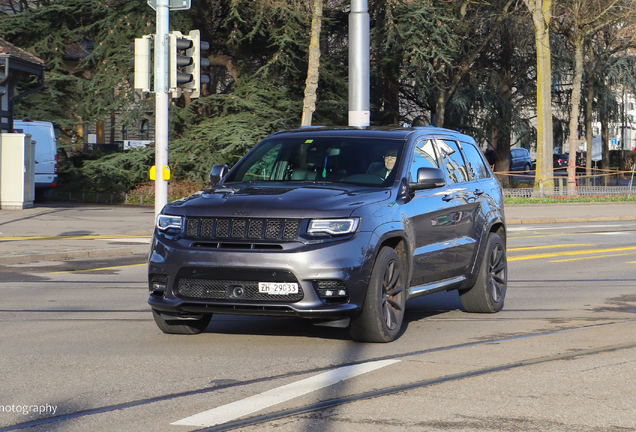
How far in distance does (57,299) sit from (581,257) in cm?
934

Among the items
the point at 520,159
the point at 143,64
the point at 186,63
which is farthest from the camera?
the point at 520,159

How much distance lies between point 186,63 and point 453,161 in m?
7.86

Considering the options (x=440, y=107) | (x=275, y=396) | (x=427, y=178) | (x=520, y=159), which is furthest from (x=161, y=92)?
(x=520, y=159)

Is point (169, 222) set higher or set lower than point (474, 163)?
lower

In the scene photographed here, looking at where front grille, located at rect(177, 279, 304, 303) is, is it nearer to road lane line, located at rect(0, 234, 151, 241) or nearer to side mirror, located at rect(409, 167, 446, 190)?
side mirror, located at rect(409, 167, 446, 190)

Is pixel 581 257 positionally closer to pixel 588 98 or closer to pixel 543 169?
pixel 543 169

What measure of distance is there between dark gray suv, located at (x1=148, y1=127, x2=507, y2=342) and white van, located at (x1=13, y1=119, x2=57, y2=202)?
2285 cm

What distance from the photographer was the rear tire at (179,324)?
809 cm

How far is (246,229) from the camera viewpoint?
7.27 m

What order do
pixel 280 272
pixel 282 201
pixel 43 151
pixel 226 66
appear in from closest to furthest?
1. pixel 280 272
2. pixel 282 201
3. pixel 43 151
4. pixel 226 66

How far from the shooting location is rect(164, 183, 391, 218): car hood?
7.27 metres

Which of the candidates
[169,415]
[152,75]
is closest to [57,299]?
[169,415]

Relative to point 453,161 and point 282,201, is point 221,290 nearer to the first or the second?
point 282,201

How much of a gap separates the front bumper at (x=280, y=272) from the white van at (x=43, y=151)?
24.2 m
